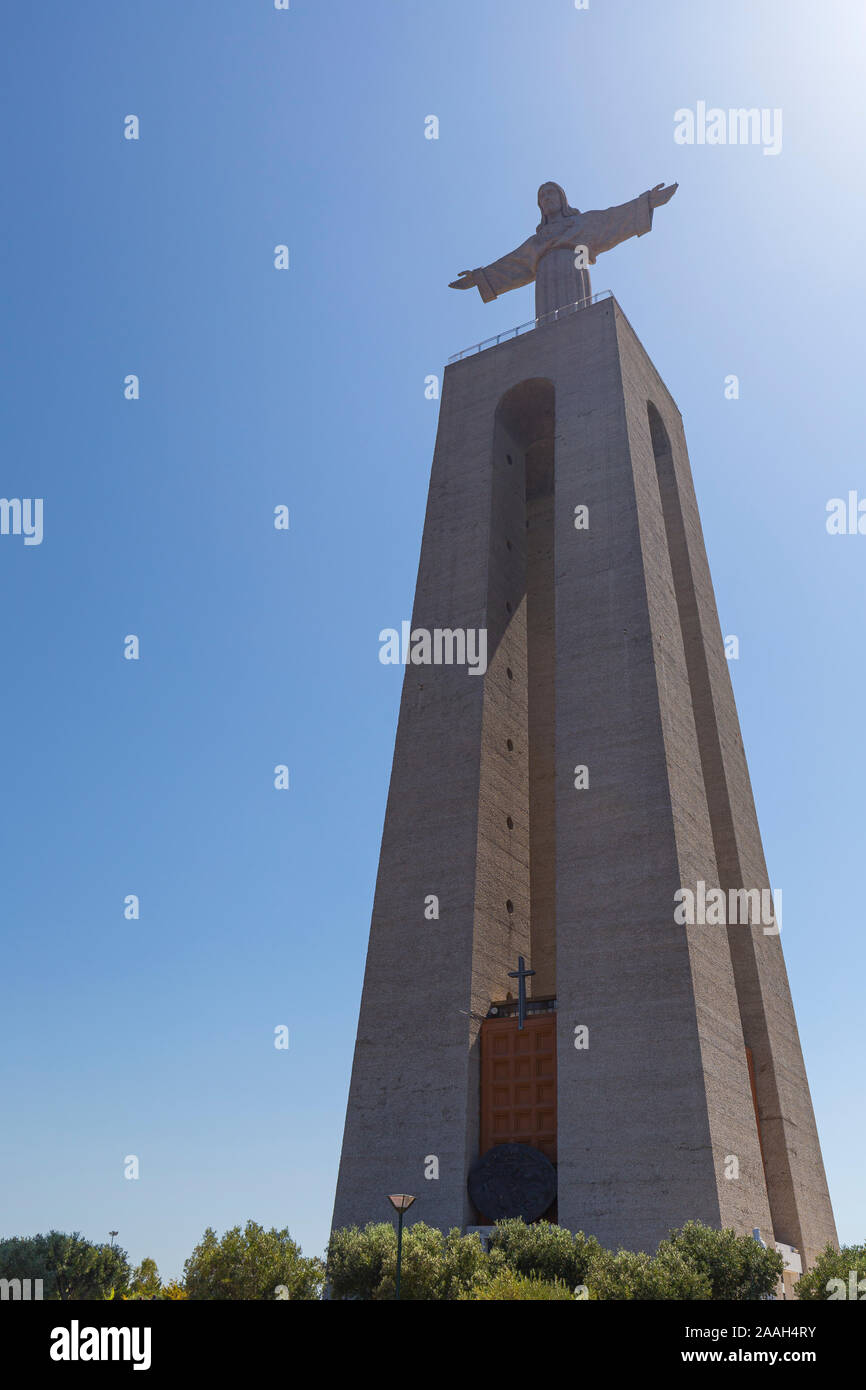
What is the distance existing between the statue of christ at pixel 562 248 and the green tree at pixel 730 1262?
107 ft

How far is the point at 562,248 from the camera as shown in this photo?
140 ft

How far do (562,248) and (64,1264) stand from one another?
5222 centimetres

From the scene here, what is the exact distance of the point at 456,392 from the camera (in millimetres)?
38969

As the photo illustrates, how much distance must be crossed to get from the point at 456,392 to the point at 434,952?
21.5 m

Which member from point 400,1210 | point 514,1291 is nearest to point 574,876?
point 400,1210

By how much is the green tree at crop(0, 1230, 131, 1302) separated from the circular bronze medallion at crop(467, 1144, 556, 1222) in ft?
115

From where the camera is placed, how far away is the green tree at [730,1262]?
17.8 metres

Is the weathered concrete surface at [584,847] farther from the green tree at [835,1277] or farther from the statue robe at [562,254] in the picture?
the statue robe at [562,254]

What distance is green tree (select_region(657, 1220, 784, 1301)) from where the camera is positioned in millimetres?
17828

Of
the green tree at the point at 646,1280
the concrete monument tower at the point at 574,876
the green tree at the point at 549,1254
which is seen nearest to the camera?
the green tree at the point at 646,1280

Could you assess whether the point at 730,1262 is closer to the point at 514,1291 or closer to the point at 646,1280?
the point at 646,1280

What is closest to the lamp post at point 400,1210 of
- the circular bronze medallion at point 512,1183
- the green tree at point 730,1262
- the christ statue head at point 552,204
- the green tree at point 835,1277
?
the green tree at point 730,1262
